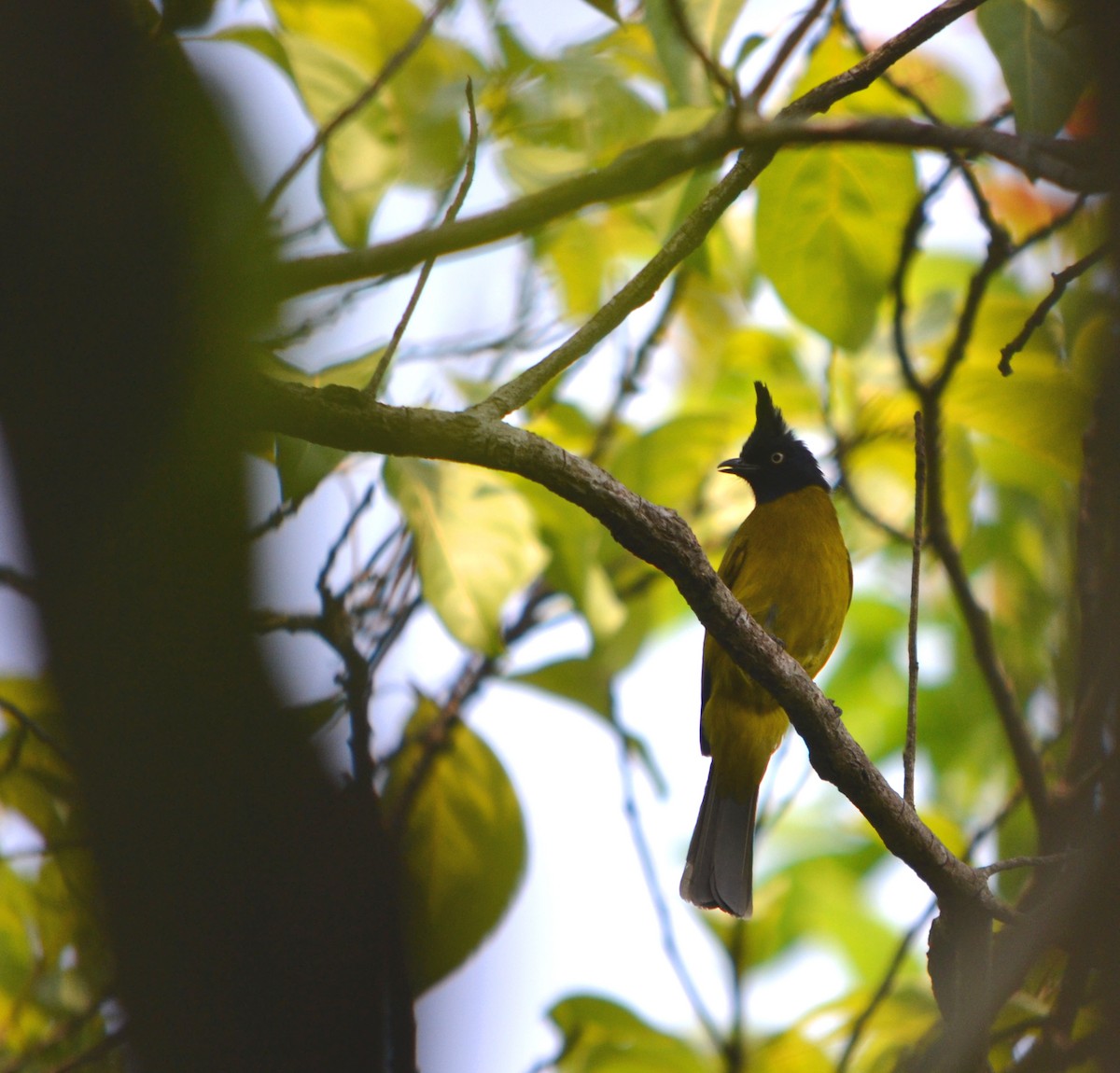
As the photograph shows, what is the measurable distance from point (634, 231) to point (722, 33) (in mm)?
1965

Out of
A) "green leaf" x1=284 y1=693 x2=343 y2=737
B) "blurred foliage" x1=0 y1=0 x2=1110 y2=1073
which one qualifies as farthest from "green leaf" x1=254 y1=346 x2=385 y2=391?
"green leaf" x1=284 y1=693 x2=343 y2=737

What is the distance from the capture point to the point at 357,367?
246 cm

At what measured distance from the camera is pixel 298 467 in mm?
2090

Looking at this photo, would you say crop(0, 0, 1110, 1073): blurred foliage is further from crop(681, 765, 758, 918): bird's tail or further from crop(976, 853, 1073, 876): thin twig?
crop(976, 853, 1073, 876): thin twig

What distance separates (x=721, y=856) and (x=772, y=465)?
1.59m

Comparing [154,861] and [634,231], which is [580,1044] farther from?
[634,231]

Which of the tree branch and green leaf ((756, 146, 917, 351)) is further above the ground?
green leaf ((756, 146, 917, 351))

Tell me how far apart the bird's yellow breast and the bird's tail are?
7cm

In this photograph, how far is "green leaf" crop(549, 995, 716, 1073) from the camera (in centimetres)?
326

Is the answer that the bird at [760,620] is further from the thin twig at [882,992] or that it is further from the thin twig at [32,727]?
the thin twig at [32,727]

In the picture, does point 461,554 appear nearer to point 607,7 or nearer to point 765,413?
point 607,7

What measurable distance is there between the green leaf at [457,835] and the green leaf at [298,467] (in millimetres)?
1185

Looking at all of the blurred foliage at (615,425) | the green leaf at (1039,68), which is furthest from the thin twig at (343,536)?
the green leaf at (1039,68)

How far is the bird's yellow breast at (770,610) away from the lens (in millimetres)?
4469
